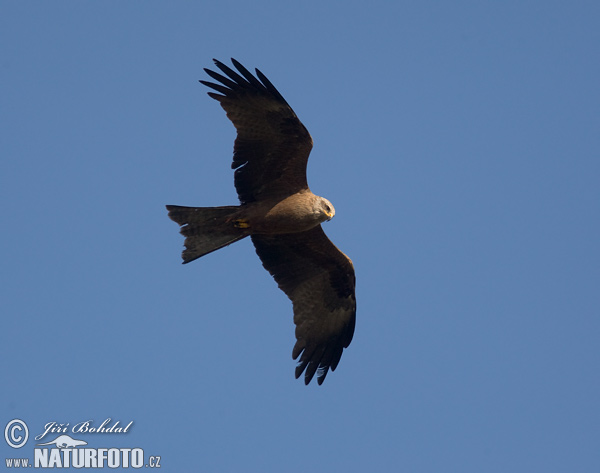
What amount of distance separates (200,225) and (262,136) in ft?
4.56

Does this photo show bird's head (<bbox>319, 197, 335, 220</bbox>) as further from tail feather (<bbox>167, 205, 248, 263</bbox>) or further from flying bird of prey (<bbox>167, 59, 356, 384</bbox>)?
tail feather (<bbox>167, 205, 248, 263</bbox>)

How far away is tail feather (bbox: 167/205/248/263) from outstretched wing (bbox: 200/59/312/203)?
1.45 feet

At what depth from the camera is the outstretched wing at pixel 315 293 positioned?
12445 millimetres

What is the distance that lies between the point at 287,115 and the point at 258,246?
205cm

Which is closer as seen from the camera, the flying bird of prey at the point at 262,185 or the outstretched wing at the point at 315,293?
the flying bird of prey at the point at 262,185

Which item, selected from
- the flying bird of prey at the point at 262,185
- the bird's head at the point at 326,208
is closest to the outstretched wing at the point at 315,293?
the flying bird of prey at the point at 262,185

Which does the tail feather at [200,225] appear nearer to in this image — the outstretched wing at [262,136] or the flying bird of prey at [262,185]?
the flying bird of prey at [262,185]

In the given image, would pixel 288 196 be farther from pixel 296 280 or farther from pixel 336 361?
pixel 336 361

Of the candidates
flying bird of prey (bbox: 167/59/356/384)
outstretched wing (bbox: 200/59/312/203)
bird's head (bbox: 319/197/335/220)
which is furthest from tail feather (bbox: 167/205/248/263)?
bird's head (bbox: 319/197/335/220)

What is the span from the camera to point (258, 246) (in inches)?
491

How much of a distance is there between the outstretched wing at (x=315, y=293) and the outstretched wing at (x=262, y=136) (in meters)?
0.99

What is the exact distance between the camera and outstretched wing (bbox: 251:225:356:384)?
40.8 ft

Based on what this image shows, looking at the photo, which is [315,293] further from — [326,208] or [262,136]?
Result: [262,136]

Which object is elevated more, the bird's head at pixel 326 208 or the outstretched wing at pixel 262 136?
the outstretched wing at pixel 262 136
